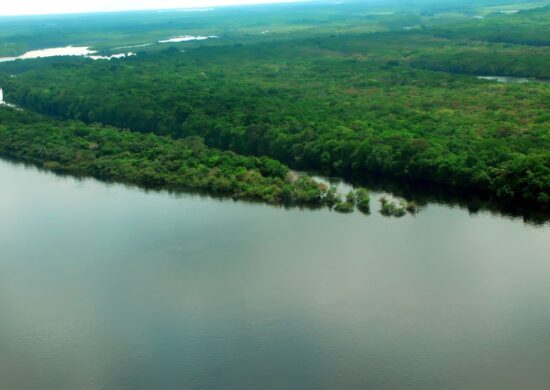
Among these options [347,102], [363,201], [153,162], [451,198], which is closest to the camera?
[363,201]

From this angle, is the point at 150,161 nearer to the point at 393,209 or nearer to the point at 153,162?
the point at 153,162

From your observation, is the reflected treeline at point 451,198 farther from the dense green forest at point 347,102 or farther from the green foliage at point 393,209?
the green foliage at point 393,209

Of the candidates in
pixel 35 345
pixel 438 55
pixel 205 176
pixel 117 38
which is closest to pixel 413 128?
pixel 205 176

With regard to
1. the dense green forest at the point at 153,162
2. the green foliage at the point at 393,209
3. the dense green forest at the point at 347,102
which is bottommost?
the green foliage at the point at 393,209

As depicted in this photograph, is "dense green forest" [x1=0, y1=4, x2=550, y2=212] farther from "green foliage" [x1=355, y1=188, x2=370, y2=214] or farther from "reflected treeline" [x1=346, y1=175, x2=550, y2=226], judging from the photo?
"green foliage" [x1=355, y1=188, x2=370, y2=214]

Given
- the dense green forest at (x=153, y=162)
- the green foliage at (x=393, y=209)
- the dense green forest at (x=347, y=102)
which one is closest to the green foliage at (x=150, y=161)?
the dense green forest at (x=153, y=162)

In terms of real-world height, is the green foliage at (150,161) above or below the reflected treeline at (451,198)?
above

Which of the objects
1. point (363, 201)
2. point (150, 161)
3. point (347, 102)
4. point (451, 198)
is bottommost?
point (451, 198)

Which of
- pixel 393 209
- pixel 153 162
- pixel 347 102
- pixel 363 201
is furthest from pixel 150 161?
pixel 347 102

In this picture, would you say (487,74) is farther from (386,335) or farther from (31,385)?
(31,385)
